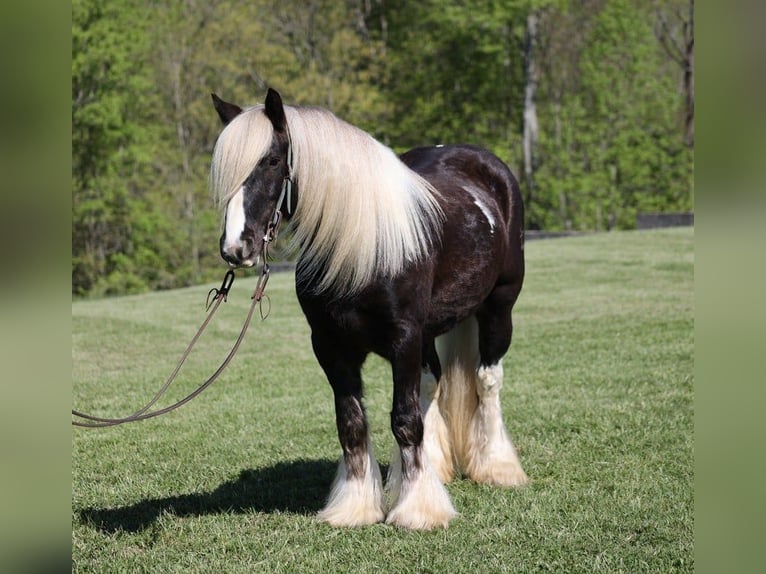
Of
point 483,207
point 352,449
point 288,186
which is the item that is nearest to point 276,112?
point 288,186

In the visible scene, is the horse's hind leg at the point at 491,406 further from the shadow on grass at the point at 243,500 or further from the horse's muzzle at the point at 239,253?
the horse's muzzle at the point at 239,253

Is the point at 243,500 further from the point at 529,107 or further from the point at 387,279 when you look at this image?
the point at 529,107

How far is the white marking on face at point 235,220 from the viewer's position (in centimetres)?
359

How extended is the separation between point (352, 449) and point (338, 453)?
1562 millimetres

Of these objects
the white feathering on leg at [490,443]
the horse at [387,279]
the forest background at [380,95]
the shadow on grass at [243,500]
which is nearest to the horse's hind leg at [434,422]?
the horse at [387,279]

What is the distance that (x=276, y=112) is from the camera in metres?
3.78

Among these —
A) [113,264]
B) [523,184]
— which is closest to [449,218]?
[113,264]

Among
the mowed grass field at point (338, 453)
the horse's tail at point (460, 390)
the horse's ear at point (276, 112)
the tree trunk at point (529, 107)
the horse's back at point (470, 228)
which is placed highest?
the tree trunk at point (529, 107)

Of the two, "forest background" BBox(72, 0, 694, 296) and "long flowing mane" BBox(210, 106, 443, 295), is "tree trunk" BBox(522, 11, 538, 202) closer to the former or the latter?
"forest background" BBox(72, 0, 694, 296)

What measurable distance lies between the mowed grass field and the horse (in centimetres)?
23

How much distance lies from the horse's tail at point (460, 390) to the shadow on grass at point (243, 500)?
0.82m

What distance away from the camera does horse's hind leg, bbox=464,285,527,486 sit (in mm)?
5098
